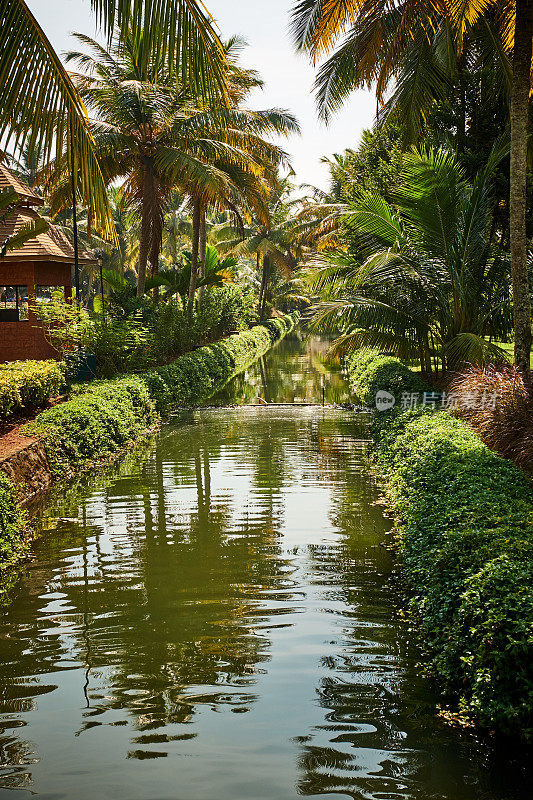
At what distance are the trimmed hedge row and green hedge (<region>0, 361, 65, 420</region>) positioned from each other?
602 cm

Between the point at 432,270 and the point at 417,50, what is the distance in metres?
4.01

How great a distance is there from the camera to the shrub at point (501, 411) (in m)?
8.54

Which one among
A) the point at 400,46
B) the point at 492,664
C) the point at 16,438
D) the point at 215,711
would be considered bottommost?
the point at 215,711

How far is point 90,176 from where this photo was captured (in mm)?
6164

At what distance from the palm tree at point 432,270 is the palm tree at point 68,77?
7.63m

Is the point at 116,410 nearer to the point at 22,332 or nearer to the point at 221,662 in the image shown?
the point at 22,332

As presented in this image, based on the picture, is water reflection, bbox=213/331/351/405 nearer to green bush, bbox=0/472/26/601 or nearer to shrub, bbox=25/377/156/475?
shrub, bbox=25/377/156/475

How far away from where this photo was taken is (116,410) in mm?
12805

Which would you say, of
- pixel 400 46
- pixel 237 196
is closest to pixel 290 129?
pixel 237 196

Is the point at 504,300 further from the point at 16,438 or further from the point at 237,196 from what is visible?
the point at 237,196

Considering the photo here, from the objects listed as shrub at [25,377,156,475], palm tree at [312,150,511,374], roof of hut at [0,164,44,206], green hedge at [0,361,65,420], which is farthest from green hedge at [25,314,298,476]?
roof of hut at [0,164,44,206]

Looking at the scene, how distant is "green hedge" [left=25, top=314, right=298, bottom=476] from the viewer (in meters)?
10.7

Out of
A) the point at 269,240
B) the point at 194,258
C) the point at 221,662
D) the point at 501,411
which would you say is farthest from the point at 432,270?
the point at 269,240

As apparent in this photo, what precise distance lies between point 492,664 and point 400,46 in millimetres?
11745
